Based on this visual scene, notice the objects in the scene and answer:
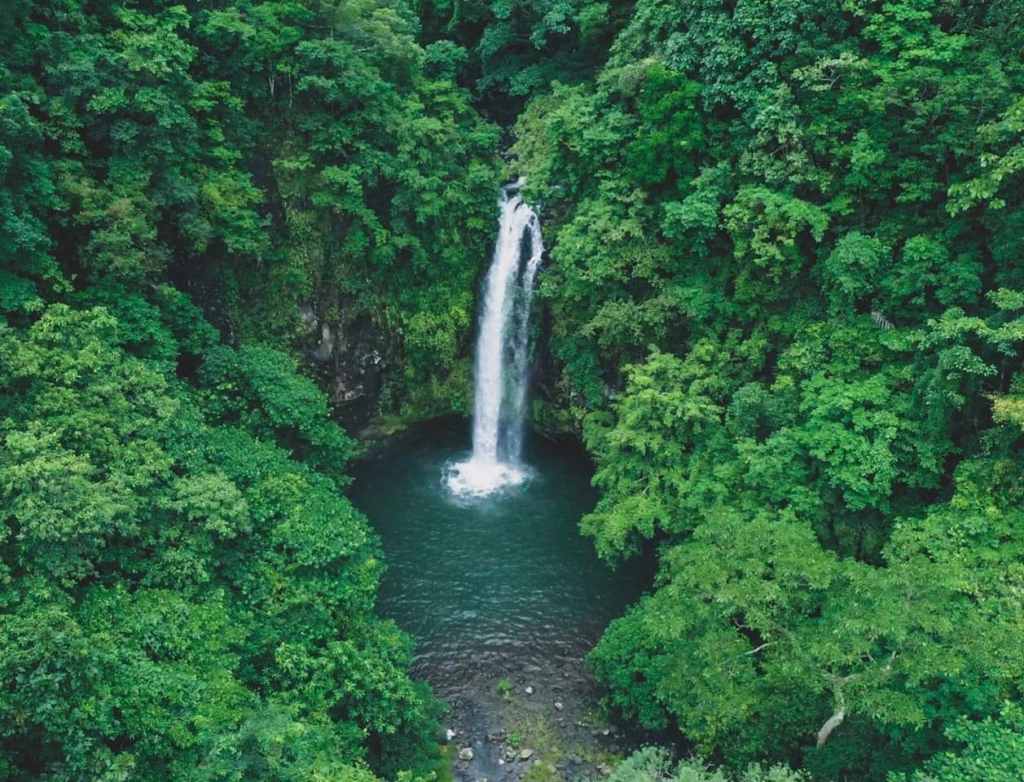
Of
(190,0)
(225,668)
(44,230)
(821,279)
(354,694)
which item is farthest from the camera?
(190,0)

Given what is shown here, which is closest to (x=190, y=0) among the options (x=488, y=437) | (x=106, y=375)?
(x=106, y=375)

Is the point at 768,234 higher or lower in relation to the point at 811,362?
higher

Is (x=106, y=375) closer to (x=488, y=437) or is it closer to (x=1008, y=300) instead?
(x=488, y=437)

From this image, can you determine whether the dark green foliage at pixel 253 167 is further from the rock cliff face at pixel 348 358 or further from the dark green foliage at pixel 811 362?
the dark green foliage at pixel 811 362

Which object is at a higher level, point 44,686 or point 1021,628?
point 1021,628

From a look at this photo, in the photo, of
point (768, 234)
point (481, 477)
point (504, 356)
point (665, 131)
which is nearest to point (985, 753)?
point (768, 234)

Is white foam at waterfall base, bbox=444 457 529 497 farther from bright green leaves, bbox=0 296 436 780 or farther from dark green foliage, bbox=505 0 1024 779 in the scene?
bright green leaves, bbox=0 296 436 780

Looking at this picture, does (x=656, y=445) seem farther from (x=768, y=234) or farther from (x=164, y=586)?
(x=164, y=586)
